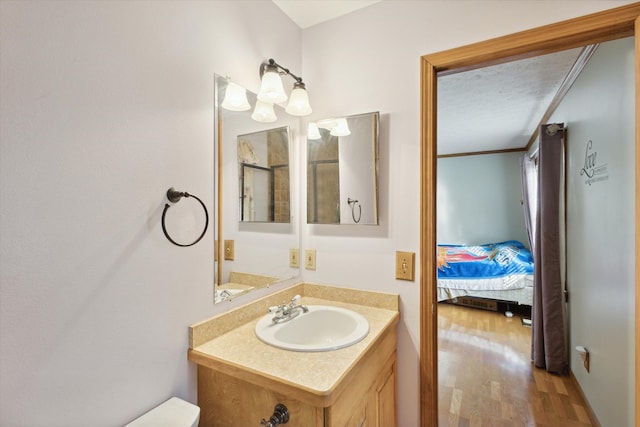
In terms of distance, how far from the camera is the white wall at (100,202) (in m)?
0.67

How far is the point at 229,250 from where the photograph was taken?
4.12 feet

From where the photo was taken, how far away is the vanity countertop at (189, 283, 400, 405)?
86 centimetres

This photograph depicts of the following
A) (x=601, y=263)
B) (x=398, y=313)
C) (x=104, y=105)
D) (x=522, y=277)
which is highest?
(x=104, y=105)

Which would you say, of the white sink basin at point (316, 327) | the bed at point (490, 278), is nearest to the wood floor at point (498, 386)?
the bed at point (490, 278)

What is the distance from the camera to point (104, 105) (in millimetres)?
829

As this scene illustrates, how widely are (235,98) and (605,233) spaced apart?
206 centimetres

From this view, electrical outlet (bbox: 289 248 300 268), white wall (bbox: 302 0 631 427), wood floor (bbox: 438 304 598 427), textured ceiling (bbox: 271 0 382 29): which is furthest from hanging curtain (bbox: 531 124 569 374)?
electrical outlet (bbox: 289 248 300 268)

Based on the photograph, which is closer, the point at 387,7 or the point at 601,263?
the point at 387,7

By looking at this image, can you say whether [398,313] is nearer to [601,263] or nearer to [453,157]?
[601,263]

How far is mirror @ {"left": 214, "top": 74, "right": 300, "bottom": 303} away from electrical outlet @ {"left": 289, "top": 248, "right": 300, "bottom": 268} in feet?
0.09

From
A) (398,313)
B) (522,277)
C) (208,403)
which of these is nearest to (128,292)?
(208,403)

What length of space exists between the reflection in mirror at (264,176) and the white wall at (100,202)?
0.76ft

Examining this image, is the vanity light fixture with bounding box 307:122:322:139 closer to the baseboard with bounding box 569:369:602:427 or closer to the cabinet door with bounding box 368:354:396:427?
the cabinet door with bounding box 368:354:396:427

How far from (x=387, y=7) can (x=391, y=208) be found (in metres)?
1.00
